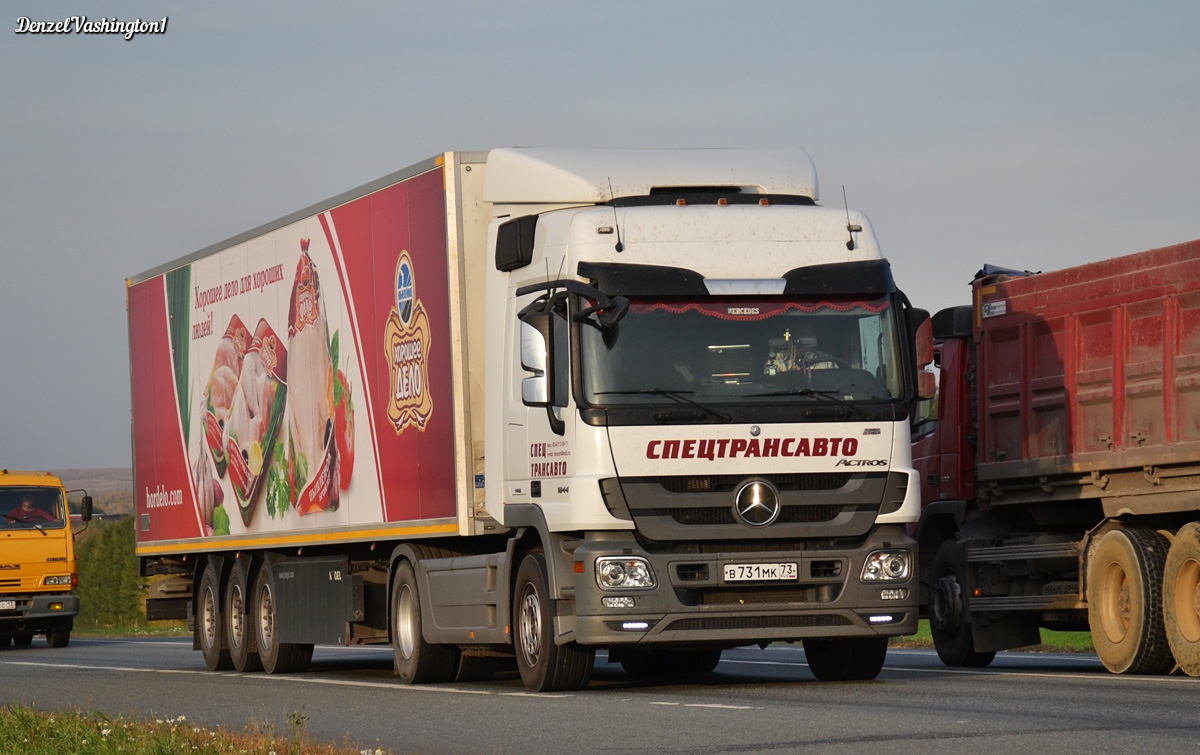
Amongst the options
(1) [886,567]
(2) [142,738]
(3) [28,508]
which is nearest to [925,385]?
(1) [886,567]

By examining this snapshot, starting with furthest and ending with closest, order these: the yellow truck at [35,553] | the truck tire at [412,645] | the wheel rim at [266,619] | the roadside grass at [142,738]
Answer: the yellow truck at [35,553]
the wheel rim at [266,619]
the truck tire at [412,645]
the roadside grass at [142,738]

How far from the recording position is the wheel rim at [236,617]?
2145cm

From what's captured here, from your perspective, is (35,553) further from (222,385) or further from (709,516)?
(709,516)

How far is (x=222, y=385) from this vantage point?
71.7 ft

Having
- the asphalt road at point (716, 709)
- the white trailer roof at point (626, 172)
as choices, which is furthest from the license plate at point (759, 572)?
the white trailer roof at point (626, 172)

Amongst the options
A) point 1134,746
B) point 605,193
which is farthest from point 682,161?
point 1134,746

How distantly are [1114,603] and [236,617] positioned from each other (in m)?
9.70

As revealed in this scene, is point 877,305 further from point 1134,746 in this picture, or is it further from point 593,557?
point 1134,746

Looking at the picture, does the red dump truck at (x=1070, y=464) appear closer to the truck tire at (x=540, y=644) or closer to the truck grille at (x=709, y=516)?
the truck grille at (x=709, y=516)

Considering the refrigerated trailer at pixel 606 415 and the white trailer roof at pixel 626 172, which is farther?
the white trailer roof at pixel 626 172

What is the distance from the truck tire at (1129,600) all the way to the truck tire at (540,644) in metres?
4.35

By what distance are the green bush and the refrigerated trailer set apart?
12155 centimetres

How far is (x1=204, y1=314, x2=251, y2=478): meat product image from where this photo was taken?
21.3 metres

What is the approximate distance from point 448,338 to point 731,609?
343cm
